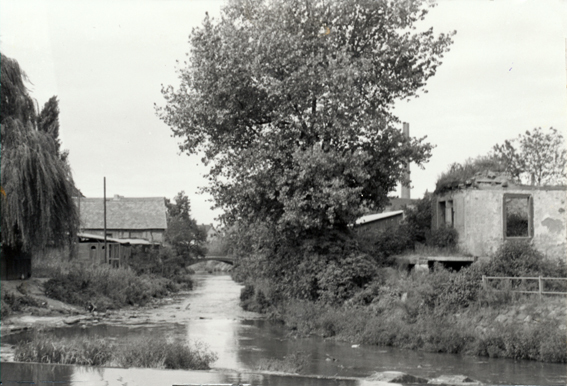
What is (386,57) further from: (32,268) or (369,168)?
(32,268)

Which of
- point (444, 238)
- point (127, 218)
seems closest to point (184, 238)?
point (127, 218)

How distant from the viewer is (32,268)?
35.5 metres

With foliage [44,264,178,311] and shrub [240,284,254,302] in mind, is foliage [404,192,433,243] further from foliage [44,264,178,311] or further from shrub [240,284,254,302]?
foliage [44,264,178,311]

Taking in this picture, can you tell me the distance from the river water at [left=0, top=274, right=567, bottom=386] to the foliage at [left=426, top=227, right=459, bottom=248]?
29.0 feet

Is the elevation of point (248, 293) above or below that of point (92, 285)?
below

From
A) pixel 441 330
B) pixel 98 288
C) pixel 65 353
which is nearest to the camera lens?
pixel 65 353

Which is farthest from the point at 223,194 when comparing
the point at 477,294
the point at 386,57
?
the point at 477,294

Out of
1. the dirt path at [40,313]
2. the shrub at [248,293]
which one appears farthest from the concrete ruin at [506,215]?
the dirt path at [40,313]

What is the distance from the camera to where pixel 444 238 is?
31375mm

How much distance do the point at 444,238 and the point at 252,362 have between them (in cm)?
1497

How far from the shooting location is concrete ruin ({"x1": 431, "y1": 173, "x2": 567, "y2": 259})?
28.6 meters

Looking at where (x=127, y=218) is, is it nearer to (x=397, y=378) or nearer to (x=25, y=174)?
(x=25, y=174)

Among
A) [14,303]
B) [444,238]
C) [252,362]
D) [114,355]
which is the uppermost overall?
[444,238]

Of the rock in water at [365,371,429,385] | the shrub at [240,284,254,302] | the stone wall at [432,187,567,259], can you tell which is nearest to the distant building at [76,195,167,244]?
the shrub at [240,284,254,302]
